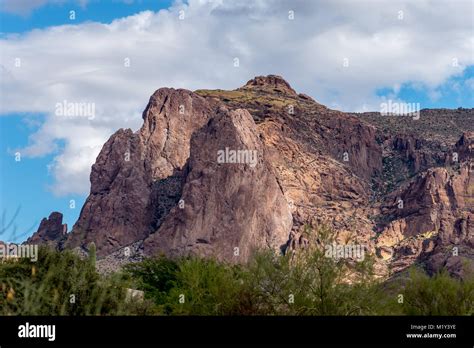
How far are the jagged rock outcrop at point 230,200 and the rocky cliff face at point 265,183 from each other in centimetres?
20

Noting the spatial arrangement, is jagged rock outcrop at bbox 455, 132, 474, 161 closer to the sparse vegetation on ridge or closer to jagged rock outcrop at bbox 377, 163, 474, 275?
jagged rock outcrop at bbox 377, 163, 474, 275

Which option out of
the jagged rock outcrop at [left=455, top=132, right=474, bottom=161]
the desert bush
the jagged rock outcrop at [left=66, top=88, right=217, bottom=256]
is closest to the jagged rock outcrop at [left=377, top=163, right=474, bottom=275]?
the jagged rock outcrop at [left=455, top=132, right=474, bottom=161]

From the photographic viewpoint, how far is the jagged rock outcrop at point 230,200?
160750mm

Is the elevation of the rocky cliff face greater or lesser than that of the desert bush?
greater

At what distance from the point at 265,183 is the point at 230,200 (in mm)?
7655

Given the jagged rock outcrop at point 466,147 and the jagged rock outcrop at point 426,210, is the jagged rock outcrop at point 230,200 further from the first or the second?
the jagged rock outcrop at point 466,147

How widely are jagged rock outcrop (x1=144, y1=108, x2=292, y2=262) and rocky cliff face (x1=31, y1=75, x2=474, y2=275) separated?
0.20 meters

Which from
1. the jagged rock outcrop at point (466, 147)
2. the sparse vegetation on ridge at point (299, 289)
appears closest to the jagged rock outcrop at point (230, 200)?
the jagged rock outcrop at point (466, 147)

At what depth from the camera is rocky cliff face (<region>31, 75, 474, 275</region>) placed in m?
157

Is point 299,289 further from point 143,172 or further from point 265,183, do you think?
point 143,172

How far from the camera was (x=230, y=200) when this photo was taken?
163625 mm
